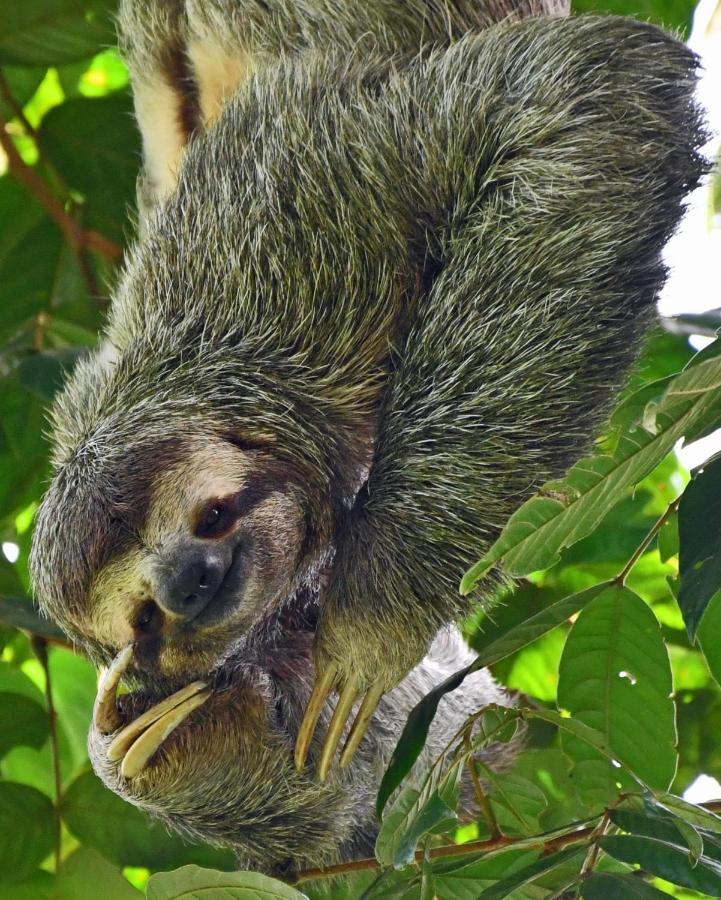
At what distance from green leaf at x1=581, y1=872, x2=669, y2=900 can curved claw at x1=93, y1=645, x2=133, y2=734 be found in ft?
2.57

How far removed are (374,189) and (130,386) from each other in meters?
0.58

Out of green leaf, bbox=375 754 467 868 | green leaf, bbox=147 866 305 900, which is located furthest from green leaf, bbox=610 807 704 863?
green leaf, bbox=147 866 305 900

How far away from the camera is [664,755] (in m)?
1.70

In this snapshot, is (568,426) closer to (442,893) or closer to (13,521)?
(442,893)

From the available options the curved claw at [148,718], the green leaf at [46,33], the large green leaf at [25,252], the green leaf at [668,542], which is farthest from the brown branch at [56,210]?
the green leaf at [668,542]

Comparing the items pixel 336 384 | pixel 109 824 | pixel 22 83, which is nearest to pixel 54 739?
pixel 109 824

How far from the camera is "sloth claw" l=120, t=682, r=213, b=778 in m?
1.83

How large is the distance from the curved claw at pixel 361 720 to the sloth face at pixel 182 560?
220 millimetres

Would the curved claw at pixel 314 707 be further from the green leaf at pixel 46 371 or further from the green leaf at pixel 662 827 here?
the green leaf at pixel 46 371

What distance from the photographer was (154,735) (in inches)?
72.6

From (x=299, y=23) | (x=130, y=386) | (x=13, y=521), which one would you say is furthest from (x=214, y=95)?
(x=13, y=521)

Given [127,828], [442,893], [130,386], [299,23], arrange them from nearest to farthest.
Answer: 1. [442,893]
2. [130,386]
3. [127,828]
4. [299,23]

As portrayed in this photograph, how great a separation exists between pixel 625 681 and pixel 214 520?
2.19ft

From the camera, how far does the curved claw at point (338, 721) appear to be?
6.13 ft
